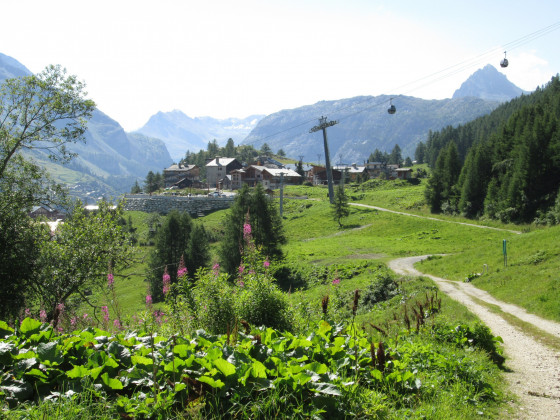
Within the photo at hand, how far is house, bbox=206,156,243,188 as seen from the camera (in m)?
156

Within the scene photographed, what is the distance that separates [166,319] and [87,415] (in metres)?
5.37

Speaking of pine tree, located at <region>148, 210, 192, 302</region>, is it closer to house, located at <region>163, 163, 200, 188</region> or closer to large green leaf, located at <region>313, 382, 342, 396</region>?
large green leaf, located at <region>313, 382, 342, 396</region>

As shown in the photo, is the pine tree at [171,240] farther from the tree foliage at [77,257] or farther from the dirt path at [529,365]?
the dirt path at [529,365]

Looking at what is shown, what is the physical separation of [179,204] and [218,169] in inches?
1989

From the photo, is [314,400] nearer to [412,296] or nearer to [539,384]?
[539,384]

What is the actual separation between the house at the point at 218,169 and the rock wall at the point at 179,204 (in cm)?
4265

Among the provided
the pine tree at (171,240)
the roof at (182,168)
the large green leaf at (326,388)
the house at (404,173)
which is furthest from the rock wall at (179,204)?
the large green leaf at (326,388)

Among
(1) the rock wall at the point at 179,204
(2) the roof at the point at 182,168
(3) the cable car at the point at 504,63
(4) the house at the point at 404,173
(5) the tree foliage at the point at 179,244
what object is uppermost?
(2) the roof at the point at 182,168

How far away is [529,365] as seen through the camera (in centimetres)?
902

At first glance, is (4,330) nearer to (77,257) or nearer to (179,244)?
(77,257)

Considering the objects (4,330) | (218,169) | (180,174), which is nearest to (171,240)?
(4,330)

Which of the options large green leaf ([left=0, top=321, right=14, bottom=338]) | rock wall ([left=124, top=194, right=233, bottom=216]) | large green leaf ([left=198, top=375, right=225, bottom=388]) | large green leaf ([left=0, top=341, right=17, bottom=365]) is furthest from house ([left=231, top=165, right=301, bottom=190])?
large green leaf ([left=198, top=375, right=225, bottom=388])

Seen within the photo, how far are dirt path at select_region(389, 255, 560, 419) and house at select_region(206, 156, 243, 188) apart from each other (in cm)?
14375

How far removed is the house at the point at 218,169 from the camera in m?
156
